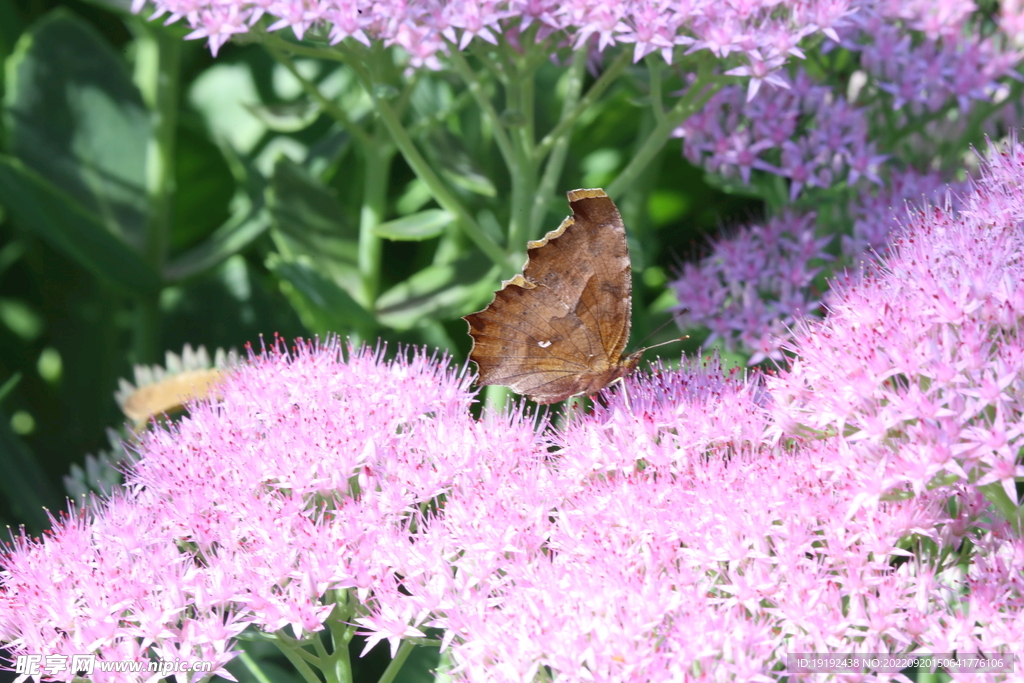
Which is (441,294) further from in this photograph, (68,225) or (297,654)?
(297,654)

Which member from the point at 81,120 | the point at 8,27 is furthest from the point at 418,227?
the point at 8,27

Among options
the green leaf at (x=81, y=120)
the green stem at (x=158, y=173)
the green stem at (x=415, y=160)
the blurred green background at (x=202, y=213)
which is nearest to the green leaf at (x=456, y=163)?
the blurred green background at (x=202, y=213)

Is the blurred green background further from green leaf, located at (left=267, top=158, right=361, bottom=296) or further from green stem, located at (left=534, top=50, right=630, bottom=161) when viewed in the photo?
green stem, located at (left=534, top=50, right=630, bottom=161)

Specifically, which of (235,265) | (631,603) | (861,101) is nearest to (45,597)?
(631,603)

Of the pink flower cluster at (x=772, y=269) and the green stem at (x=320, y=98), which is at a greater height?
the green stem at (x=320, y=98)

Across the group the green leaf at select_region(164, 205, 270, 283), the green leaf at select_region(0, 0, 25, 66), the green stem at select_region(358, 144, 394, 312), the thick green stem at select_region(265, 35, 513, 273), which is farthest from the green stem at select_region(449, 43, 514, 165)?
the green leaf at select_region(0, 0, 25, 66)

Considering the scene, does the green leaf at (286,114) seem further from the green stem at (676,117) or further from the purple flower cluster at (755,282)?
the purple flower cluster at (755,282)

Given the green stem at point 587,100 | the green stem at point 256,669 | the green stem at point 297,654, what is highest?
the green stem at point 587,100
